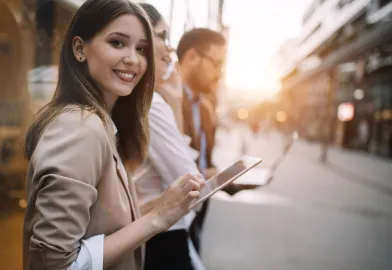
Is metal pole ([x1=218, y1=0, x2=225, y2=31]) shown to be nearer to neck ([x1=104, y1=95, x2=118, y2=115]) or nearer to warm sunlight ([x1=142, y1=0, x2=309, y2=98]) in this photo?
warm sunlight ([x1=142, y1=0, x2=309, y2=98])

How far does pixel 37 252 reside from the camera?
0.79m

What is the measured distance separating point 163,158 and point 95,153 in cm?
44

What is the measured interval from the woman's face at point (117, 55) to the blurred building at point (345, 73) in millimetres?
790

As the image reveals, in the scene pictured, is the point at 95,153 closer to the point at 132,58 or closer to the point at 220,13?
the point at 132,58

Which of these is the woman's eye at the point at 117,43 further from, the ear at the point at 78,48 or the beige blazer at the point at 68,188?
the beige blazer at the point at 68,188

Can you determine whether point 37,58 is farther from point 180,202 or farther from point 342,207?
point 342,207

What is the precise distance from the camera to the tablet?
1.06 m

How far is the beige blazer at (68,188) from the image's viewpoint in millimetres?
771

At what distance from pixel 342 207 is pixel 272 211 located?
1.35m

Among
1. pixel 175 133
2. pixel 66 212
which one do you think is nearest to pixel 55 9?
pixel 175 133

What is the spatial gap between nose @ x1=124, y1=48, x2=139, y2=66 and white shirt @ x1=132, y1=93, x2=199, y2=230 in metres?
0.26

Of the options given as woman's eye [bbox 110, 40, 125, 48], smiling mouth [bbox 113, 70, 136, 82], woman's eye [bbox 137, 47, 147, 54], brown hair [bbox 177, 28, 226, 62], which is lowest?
smiling mouth [bbox 113, 70, 136, 82]

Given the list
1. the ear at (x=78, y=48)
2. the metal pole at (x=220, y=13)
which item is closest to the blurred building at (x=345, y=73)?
the metal pole at (x=220, y=13)

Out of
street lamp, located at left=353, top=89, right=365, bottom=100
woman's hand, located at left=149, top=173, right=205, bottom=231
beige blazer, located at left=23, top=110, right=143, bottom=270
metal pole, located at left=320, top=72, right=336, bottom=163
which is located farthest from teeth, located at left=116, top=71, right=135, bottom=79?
street lamp, located at left=353, top=89, right=365, bottom=100
